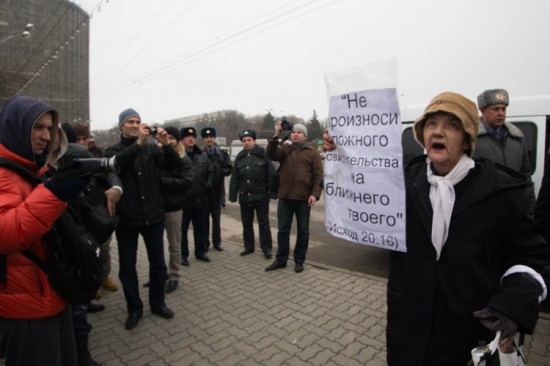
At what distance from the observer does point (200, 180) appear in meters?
5.60

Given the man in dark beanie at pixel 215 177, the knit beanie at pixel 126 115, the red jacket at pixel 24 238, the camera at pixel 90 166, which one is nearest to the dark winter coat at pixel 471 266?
the camera at pixel 90 166

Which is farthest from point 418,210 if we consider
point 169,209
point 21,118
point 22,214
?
point 169,209

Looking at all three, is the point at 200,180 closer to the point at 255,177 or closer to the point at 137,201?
the point at 255,177

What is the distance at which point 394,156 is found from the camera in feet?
6.04

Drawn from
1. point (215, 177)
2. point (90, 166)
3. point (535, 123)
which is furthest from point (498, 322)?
point (215, 177)

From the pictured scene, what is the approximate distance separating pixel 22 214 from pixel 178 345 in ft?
7.16

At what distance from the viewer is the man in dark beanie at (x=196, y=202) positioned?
5531 millimetres

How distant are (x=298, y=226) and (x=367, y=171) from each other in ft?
10.9

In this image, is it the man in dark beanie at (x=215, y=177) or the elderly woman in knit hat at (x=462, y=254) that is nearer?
the elderly woman in knit hat at (x=462, y=254)

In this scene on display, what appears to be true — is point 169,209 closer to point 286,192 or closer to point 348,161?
point 286,192

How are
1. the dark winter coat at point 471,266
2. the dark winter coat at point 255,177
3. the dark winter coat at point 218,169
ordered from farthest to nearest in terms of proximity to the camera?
the dark winter coat at point 218,169, the dark winter coat at point 255,177, the dark winter coat at point 471,266

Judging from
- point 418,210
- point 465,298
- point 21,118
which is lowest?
point 465,298

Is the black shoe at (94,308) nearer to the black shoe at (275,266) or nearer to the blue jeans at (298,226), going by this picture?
the black shoe at (275,266)

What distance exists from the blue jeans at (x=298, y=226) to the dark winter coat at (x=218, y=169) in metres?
1.44
